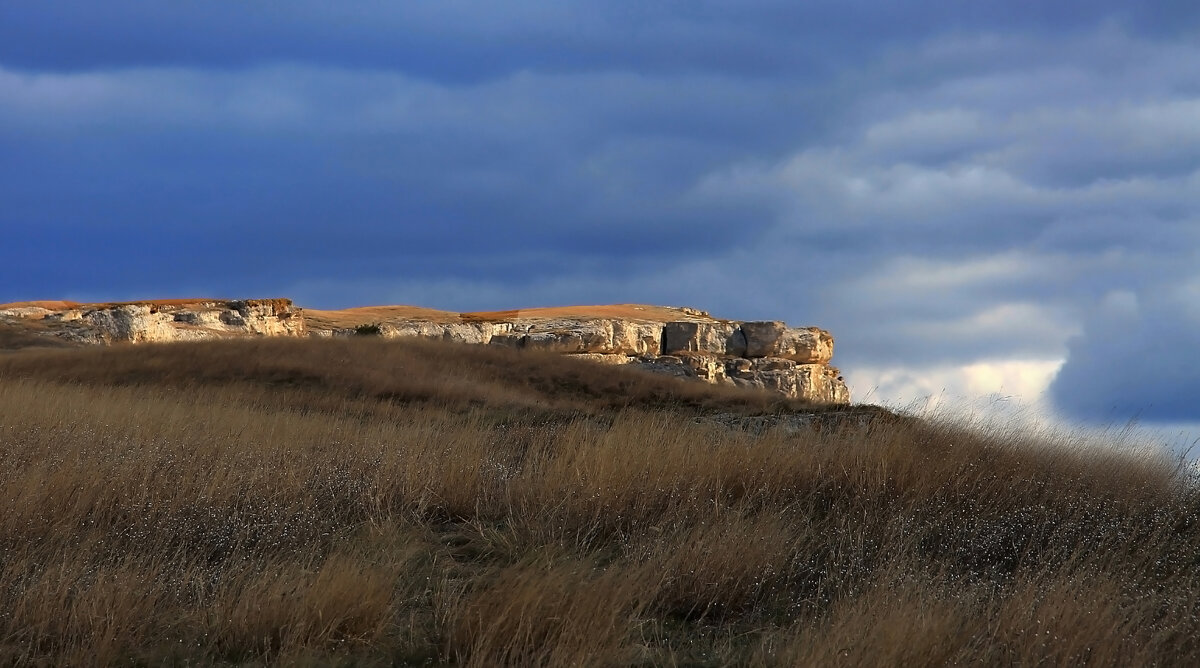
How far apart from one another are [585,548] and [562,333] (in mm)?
42054

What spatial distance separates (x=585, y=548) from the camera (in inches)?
264

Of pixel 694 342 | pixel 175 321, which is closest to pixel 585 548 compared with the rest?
pixel 175 321

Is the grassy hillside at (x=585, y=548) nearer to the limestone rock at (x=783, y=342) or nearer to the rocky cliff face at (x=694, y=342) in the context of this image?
the rocky cliff face at (x=694, y=342)

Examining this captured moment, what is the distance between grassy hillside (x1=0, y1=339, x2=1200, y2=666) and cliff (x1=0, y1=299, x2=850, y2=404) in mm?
33308

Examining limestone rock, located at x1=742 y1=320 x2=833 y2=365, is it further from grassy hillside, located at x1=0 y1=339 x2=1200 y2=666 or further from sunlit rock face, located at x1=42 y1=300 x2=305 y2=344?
grassy hillside, located at x1=0 y1=339 x2=1200 y2=666

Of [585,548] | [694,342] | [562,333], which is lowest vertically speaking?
[585,548]

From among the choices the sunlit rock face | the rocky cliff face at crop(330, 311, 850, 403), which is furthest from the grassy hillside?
the rocky cliff face at crop(330, 311, 850, 403)

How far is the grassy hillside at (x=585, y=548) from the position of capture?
4.98m

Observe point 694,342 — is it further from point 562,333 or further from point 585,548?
point 585,548

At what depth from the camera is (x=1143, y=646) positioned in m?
5.00

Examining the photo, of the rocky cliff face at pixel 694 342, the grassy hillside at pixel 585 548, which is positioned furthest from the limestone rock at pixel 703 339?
the grassy hillside at pixel 585 548

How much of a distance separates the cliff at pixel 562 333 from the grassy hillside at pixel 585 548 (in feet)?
109

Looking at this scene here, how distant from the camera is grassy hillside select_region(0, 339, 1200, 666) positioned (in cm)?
498

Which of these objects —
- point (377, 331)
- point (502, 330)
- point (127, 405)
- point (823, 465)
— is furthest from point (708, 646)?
point (502, 330)
